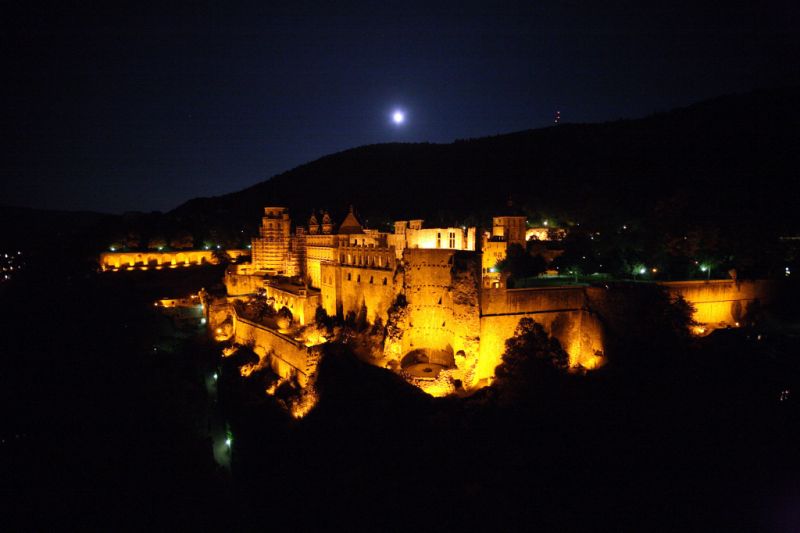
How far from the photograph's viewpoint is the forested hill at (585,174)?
44875 millimetres

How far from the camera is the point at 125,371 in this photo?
37.3m

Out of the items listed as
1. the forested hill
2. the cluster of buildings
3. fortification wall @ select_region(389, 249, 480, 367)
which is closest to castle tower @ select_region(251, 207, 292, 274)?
the cluster of buildings

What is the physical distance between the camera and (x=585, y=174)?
Answer: 68.2m

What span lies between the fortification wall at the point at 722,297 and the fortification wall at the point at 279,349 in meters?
22.7

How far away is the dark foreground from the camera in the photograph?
22.7 m

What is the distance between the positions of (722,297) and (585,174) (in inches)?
1635

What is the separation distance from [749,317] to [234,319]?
36529 mm

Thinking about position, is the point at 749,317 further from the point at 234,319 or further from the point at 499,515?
the point at 234,319

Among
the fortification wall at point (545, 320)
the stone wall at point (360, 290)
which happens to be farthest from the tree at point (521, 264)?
the stone wall at point (360, 290)

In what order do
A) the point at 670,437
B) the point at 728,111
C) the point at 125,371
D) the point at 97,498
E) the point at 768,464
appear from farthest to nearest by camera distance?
the point at 728,111
the point at 125,371
the point at 97,498
the point at 670,437
the point at 768,464

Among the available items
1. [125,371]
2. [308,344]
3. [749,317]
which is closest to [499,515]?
[308,344]

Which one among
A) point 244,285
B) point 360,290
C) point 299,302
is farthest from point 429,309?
point 244,285

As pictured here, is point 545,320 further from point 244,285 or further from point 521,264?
point 244,285

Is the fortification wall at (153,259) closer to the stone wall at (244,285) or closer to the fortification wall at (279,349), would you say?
the stone wall at (244,285)
